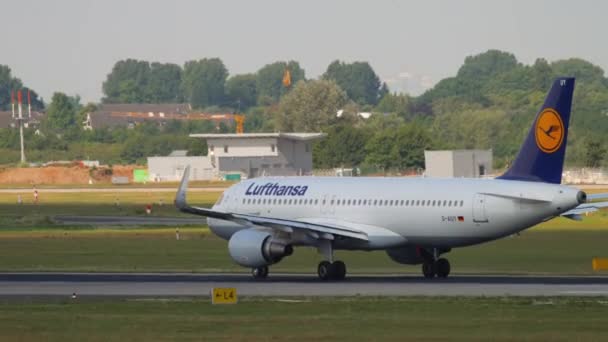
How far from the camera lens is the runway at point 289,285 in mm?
40000

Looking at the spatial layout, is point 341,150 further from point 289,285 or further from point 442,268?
point 289,285

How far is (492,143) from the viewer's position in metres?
195

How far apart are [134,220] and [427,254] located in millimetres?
44313

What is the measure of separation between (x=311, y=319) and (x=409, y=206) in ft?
47.1

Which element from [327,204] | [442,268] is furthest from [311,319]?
[327,204]

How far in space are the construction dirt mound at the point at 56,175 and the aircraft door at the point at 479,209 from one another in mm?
128753

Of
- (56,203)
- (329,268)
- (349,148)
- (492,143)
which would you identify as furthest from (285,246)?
(492,143)

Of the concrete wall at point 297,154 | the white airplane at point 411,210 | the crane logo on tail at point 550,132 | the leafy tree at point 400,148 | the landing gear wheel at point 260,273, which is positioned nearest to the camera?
the white airplane at point 411,210

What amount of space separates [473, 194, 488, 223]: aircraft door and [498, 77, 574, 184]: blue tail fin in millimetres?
1546

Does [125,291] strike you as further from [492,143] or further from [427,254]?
[492,143]

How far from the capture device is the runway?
4000 cm

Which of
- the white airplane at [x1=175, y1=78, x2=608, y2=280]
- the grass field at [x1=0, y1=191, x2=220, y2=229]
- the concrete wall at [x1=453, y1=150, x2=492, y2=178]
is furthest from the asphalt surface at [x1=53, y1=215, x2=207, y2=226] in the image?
the concrete wall at [x1=453, y1=150, x2=492, y2=178]

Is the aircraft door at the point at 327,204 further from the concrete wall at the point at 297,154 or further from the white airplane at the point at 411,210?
the concrete wall at the point at 297,154

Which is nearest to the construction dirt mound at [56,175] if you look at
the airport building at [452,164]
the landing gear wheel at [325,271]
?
the airport building at [452,164]
